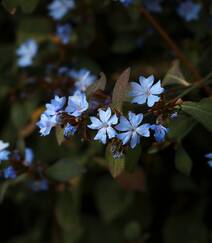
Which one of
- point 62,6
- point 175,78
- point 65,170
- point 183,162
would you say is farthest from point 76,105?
point 62,6

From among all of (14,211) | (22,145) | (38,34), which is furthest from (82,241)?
(38,34)

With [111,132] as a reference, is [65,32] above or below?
above

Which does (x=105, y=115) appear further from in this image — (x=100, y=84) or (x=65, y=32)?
(x=65, y=32)

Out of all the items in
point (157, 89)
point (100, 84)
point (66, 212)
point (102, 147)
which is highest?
point (102, 147)

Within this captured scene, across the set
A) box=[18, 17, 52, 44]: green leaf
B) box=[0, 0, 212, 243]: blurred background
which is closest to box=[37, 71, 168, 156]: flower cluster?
box=[0, 0, 212, 243]: blurred background

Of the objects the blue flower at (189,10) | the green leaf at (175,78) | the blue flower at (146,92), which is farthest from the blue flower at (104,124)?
the blue flower at (189,10)

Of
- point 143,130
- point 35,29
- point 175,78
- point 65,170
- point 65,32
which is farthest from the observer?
point 35,29

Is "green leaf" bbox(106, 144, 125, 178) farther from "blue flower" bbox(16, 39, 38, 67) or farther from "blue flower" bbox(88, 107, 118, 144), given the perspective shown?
"blue flower" bbox(16, 39, 38, 67)

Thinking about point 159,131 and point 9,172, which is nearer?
point 159,131
